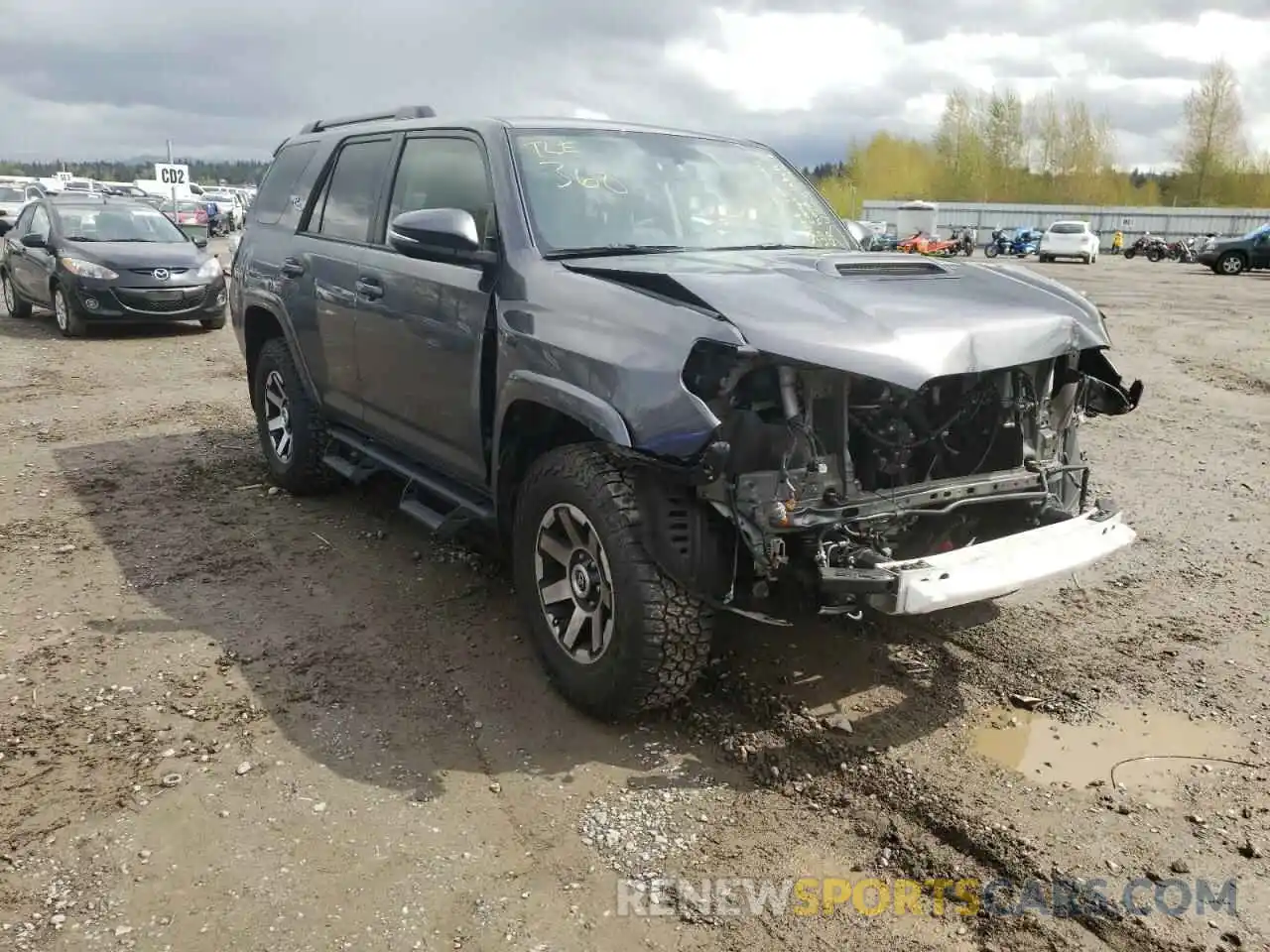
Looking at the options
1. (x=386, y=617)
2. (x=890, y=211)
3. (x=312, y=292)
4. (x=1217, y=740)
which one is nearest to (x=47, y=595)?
(x=386, y=617)

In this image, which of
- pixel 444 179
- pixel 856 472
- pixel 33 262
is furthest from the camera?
pixel 33 262

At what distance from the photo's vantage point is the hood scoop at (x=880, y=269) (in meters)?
3.49

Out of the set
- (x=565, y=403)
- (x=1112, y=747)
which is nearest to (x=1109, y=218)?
(x=1112, y=747)

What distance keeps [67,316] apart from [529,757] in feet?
37.2

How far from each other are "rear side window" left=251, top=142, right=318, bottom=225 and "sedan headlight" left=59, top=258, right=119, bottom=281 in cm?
699

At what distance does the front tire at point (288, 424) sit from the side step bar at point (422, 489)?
0.17 meters

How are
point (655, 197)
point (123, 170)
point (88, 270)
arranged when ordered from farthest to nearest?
point (123, 170)
point (88, 270)
point (655, 197)

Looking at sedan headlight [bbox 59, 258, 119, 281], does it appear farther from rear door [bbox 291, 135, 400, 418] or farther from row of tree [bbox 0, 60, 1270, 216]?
row of tree [bbox 0, 60, 1270, 216]

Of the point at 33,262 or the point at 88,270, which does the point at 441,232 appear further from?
the point at 33,262

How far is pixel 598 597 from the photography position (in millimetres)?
3416

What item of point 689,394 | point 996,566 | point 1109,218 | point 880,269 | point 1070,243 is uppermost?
point 1109,218

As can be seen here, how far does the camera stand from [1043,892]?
266cm

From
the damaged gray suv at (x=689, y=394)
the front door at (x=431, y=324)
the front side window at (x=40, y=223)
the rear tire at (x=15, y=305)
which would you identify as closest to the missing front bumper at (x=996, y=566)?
the damaged gray suv at (x=689, y=394)

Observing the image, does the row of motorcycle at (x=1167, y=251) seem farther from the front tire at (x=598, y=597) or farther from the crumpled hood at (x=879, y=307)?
the front tire at (x=598, y=597)
